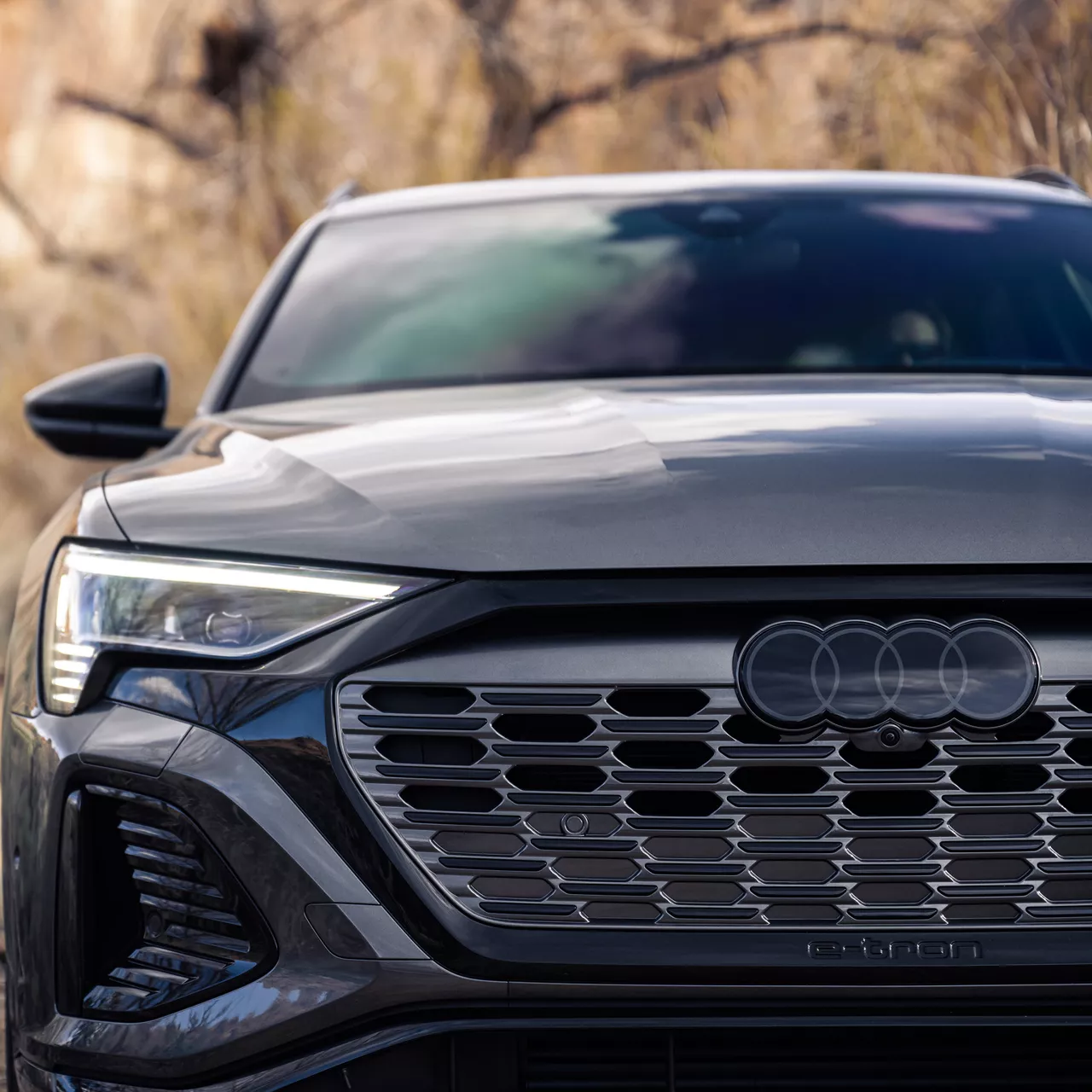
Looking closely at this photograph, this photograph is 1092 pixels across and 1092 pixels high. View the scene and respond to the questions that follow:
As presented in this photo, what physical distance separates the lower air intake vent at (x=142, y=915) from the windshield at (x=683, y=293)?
Result: 3.99 ft

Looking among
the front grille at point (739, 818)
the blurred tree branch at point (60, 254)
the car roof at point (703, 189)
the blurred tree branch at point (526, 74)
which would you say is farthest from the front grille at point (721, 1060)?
the blurred tree branch at point (60, 254)

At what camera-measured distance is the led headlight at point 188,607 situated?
179cm

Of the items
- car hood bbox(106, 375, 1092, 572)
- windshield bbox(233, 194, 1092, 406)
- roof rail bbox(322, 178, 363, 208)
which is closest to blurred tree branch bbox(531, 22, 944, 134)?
roof rail bbox(322, 178, 363, 208)

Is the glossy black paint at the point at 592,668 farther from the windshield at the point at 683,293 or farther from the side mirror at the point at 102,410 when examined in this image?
the side mirror at the point at 102,410

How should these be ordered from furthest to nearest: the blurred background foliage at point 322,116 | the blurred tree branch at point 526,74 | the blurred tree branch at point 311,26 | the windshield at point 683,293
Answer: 1. the blurred tree branch at point 311,26
2. the blurred tree branch at point 526,74
3. the blurred background foliage at point 322,116
4. the windshield at point 683,293

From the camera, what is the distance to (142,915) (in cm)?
181

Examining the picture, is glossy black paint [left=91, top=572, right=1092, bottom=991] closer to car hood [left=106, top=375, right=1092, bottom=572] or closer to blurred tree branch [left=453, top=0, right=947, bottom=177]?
car hood [left=106, top=375, right=1092, bottom=572]

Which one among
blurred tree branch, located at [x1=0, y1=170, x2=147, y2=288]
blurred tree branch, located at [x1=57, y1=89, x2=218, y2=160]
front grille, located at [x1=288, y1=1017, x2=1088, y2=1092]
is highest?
front grille, located at [x1=288, y1=1017, x2=1088, y2=1092]

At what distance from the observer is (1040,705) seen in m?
1.69

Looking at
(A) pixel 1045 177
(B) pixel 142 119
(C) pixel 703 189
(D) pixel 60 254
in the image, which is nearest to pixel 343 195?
(C) pixel 703 189

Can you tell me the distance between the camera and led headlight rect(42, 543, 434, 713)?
1795 mm

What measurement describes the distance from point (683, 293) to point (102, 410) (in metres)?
1.04

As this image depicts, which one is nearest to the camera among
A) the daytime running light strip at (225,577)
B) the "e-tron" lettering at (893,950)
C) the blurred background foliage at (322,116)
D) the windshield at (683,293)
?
the "e-tron" lettering at (893,950)

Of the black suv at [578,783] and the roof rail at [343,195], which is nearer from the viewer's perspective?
the black suv at [578,783]
